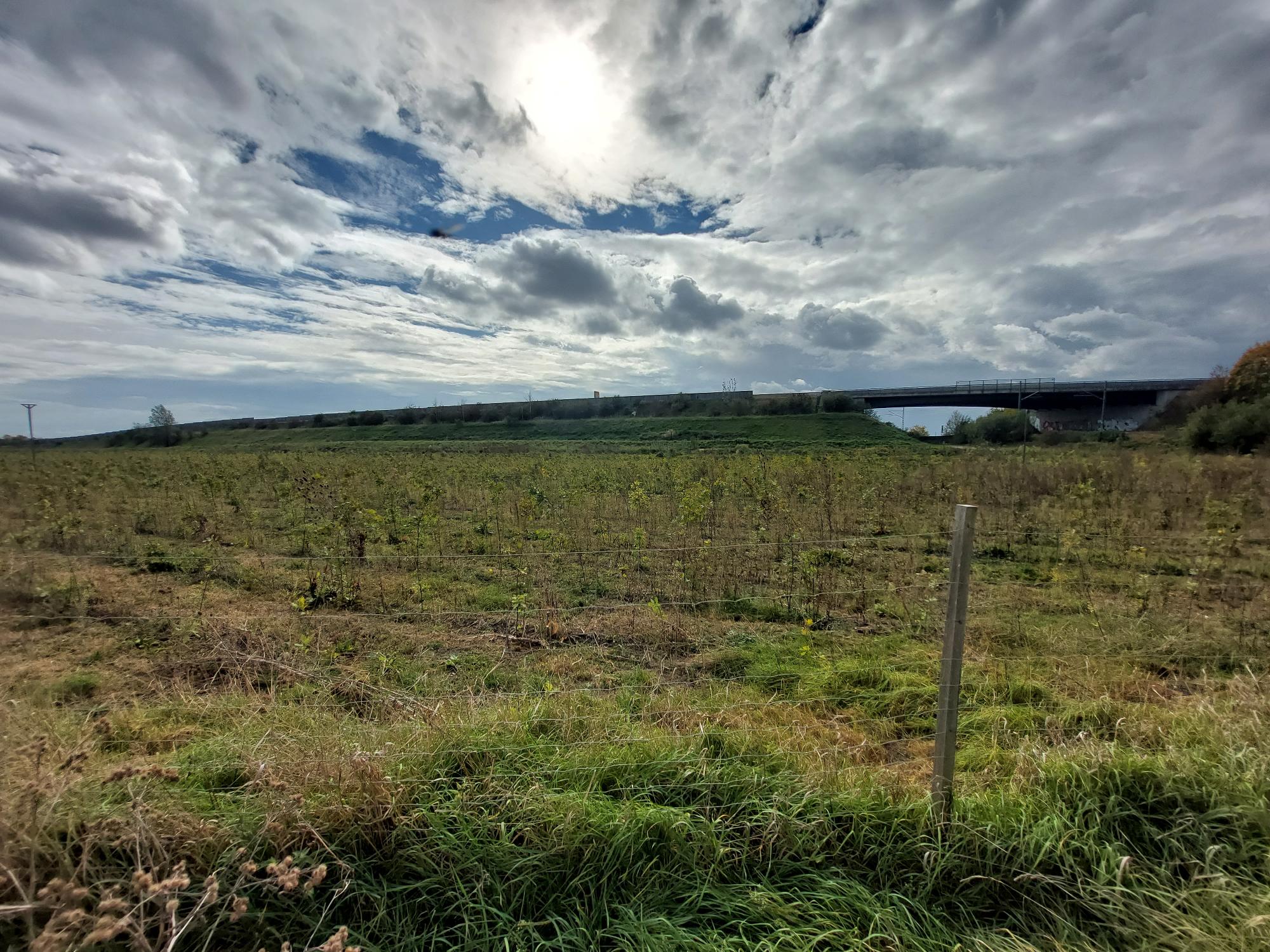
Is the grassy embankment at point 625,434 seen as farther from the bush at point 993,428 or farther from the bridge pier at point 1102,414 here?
the bridge pier at point 1102,414

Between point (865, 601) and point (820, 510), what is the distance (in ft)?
15.7

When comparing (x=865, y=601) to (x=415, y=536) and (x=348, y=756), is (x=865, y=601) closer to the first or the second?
(x=348, y=756)

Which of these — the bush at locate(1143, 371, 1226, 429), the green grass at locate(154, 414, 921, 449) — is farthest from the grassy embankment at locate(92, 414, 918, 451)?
the bush at locate(1143, 371, 1226, 429)

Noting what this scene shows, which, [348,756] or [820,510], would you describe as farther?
[820,510]

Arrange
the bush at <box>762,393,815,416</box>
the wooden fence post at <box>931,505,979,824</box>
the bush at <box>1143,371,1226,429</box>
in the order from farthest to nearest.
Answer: the bush at <box>762,393,815,416</box>, the bush at <box>1143,371,1226,429</box>, the wooden fence post at <box>931,505,979,824</box>

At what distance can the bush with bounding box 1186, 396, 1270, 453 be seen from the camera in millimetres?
22609

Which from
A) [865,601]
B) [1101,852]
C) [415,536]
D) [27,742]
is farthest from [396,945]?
[415,536]

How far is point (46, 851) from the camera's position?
6.77ft

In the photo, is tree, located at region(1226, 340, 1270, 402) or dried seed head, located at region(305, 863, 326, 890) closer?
dried seed head, located at region(305, 863, 326, 890)

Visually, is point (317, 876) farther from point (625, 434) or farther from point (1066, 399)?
point (1066, 399)

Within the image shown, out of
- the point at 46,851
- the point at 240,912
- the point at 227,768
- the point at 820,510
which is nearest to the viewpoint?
the point at 240,912

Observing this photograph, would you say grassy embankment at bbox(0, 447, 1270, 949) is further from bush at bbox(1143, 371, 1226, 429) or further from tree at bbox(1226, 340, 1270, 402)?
bush at bbox(1143, 371, 1226, 429)

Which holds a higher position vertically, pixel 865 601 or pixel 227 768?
pixel 227 768

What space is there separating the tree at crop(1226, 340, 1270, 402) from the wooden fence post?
35.4 m
